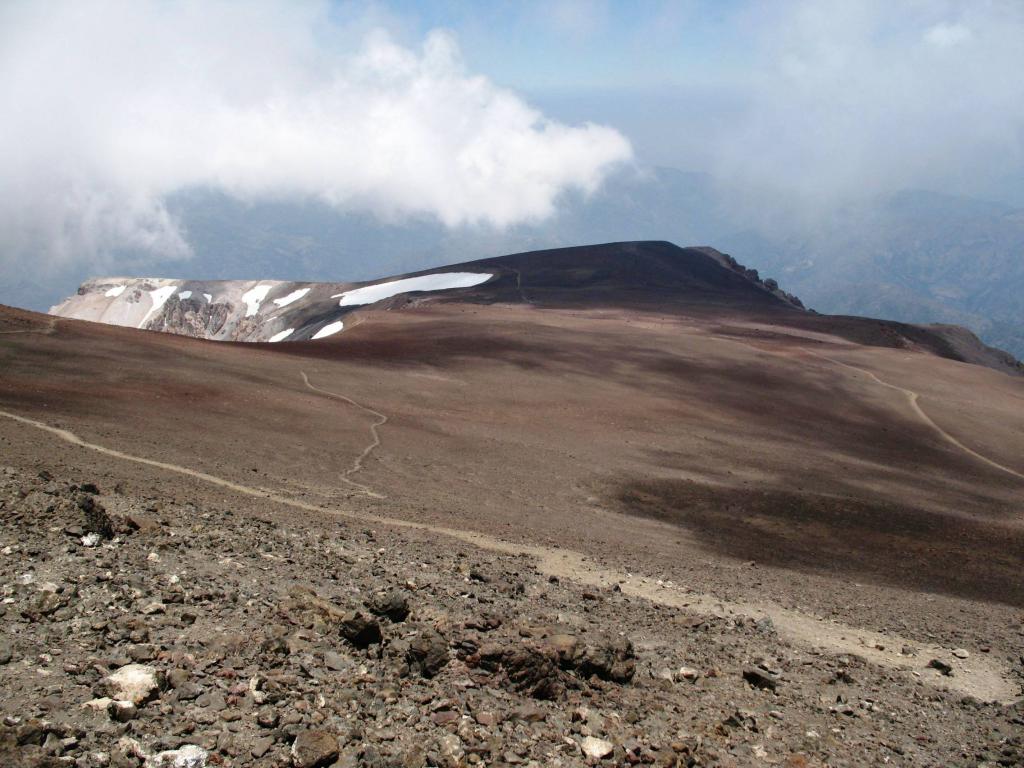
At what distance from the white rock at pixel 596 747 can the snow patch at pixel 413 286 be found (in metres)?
63.1

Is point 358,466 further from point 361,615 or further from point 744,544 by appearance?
point 361,615

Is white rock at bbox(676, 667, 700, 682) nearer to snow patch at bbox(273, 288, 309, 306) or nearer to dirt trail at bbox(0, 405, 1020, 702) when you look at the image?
dirt trail at bbox(0, 405, 1020, 702)

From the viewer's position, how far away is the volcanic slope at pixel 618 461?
13234 mm

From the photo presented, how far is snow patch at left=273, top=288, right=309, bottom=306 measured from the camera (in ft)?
249

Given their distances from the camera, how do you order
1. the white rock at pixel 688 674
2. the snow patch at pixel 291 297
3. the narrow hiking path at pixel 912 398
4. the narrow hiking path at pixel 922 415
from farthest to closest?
1. the snow patch at pixel 291 297
2. the narrow hiking path at pixel 912 398
3. the narrow hiking path at pixel 922 415
4. the white rock at pixel 688 674

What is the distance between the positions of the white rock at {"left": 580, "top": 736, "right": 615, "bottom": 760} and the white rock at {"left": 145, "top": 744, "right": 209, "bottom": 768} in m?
2.84

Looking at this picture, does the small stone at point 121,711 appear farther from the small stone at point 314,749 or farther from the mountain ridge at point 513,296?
the mountain ridge at point 513,296

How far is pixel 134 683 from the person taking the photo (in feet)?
21.7

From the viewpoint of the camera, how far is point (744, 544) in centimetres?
1725

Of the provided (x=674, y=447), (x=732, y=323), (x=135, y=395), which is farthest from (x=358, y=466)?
(x=732, y=323)

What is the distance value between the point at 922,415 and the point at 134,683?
35.3 meters

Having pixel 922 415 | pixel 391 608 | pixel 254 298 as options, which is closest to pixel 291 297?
pixel 254 298

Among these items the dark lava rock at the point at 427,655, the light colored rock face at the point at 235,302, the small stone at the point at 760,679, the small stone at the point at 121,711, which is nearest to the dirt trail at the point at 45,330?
the dark lava rock at the point at 427,655

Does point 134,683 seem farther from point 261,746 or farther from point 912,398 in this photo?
point 912,398
